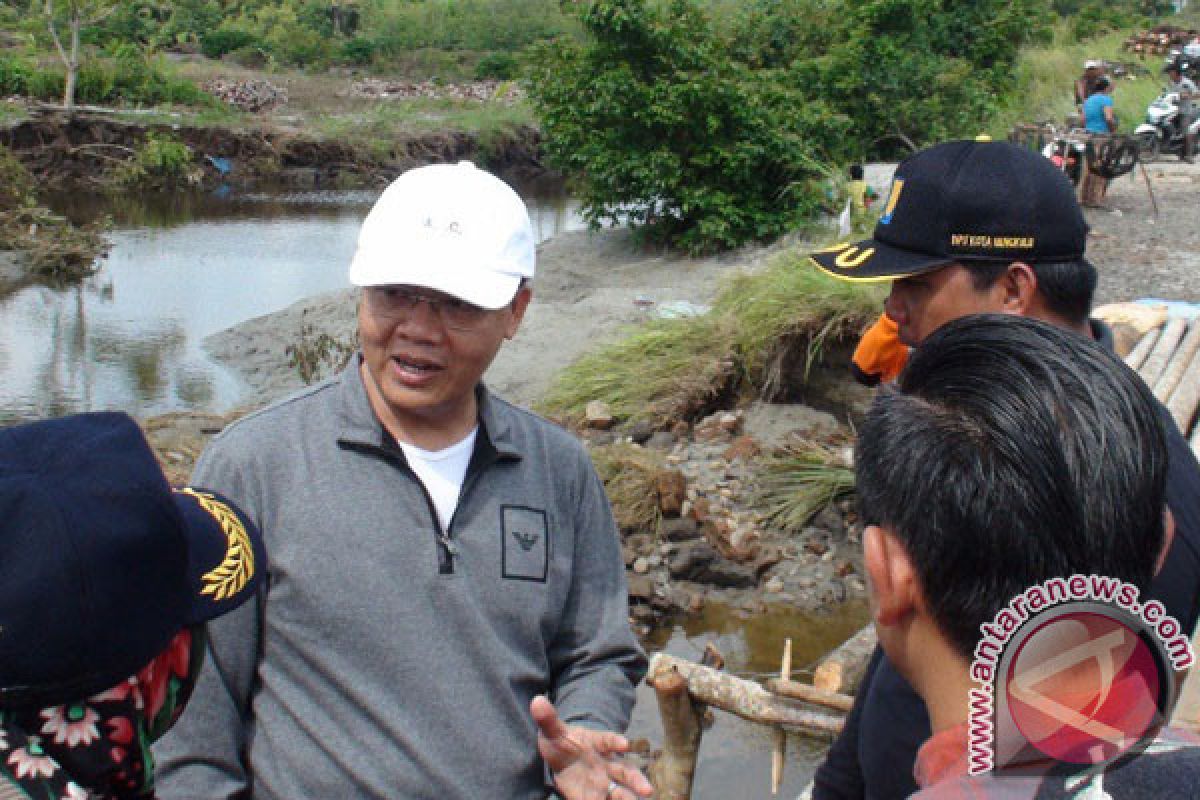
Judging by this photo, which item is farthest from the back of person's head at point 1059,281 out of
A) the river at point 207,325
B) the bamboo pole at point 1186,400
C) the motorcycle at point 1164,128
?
the motorcycle at point 1164,128

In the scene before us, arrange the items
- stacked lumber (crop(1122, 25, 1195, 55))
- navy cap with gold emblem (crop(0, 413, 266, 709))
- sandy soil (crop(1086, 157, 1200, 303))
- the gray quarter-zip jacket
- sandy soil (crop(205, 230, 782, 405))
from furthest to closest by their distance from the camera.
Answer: stacked lumber (crop(1122, 25, 1195, 55))
sandy soil (crop(205, 230, 782, 405))
sandy soil (crop(1086, 157, 1200, 303))
the gray quarter-zip jacket
navy cap with gold emblem (crop(0, 413, 266, 709))

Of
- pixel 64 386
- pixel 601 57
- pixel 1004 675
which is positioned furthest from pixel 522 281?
pixel 601 57

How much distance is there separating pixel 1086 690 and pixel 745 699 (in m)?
2.33

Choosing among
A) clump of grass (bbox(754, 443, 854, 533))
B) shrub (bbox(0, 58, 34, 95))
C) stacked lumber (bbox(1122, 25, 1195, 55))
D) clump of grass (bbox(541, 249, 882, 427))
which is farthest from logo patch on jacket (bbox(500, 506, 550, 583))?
stacked lumber (bbox(1122, 25, 1195, 55))

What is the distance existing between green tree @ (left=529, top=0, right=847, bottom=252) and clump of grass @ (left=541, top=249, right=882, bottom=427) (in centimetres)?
323

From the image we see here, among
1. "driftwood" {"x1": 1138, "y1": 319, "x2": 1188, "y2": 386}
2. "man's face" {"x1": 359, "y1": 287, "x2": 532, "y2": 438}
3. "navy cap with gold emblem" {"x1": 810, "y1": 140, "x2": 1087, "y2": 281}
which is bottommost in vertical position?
"driftwood" {"x1": 1138, "y1": 319, "x2": 1188, "y2": 386}

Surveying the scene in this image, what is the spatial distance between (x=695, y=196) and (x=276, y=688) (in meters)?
9.81

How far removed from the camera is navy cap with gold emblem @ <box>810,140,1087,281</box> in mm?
1951

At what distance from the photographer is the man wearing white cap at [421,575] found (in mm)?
1734

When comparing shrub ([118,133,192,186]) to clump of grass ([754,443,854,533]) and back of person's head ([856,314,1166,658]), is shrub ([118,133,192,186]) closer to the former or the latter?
clump of grass ([754,443,854,533])

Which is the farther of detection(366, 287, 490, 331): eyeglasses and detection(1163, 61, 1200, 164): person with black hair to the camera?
detection(1163, 61, 1200, 164): person with black hair

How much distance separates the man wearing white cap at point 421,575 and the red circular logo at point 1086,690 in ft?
3.12

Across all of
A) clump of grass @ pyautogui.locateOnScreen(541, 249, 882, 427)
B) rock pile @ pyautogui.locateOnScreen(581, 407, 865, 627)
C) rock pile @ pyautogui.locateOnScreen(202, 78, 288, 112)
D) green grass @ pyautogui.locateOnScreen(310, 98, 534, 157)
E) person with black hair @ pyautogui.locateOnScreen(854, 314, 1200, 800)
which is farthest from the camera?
rock pile @ pyautogui.locateOnScreen(202, 78, 288, 112)

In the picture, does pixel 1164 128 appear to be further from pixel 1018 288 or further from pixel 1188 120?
pixel 1018 288
